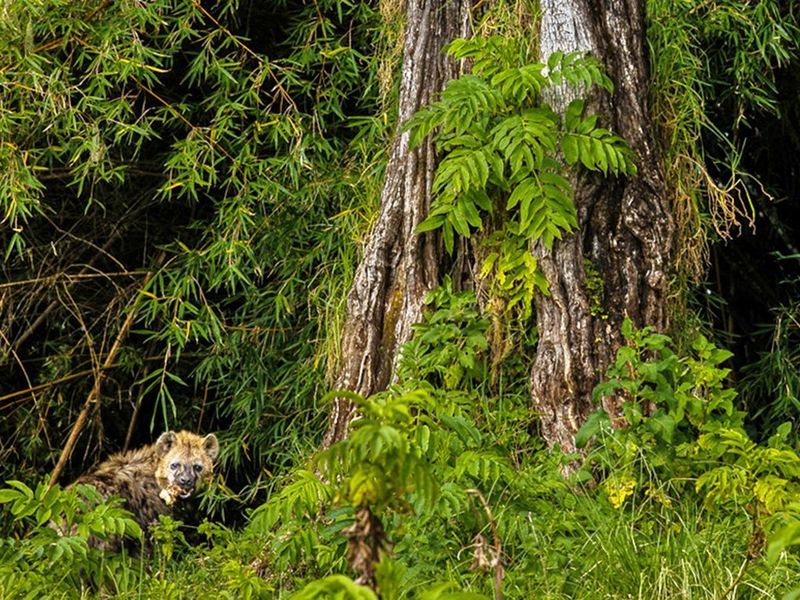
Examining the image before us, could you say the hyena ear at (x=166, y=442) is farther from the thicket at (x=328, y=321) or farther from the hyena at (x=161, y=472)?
the thicket at (x=328, y=321)

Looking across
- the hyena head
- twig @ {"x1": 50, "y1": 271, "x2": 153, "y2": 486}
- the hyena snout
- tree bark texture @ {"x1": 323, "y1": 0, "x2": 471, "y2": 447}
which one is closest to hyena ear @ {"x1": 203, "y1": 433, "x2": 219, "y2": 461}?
the hyena head

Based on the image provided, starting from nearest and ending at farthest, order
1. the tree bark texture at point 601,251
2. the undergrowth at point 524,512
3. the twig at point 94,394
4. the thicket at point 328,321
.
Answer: the undergrowth at point 524,512
the thicket at point 328,321
the tree bark texture at point 601,251
the twig at point 94,394

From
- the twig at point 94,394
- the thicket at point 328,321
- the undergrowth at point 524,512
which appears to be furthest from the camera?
the twig at point 94,394

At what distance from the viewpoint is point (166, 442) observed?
723cm

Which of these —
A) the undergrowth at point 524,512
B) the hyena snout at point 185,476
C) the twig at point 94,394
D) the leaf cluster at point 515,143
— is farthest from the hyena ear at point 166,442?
the leaf cluster at point 515,143

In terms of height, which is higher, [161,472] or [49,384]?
[49,384]

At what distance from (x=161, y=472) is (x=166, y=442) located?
0.16 meters

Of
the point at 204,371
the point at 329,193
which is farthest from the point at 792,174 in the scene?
the point at 204,371

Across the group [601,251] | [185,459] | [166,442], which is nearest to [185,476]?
[185,459]

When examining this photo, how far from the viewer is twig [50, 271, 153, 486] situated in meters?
7.65

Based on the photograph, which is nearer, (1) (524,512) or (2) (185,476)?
→ (1) (524,512)

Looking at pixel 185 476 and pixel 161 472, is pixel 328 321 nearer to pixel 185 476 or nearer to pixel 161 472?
pixel 185 476

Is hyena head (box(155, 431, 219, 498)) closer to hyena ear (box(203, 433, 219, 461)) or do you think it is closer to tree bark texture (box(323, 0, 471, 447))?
hyena ear (box(203, 433, 219, 461))

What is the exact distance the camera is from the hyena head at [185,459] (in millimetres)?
7168
